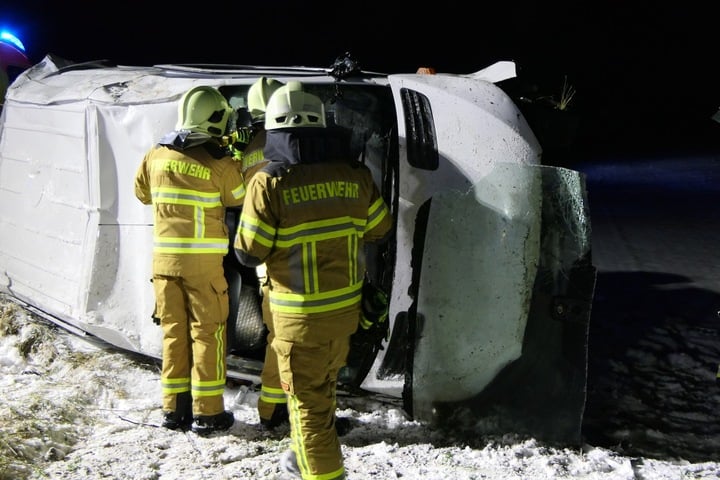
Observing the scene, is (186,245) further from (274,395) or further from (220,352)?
(274,395)

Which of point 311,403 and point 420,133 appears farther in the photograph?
point 420,133

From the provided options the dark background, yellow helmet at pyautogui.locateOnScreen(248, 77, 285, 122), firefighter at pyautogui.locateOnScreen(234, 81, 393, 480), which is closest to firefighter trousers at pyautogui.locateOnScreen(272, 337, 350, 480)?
firefighter at pyautogui.locateOnScreen(234, 81, 393, 480)

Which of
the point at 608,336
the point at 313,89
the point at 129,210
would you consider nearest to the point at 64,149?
the point at 129,210

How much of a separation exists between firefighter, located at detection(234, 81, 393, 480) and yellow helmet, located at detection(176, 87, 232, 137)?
0.65m

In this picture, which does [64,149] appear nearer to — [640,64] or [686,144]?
[686,144]

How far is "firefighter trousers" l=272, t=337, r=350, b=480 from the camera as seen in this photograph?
2.53 meters

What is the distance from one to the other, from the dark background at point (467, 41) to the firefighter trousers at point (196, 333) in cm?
1787

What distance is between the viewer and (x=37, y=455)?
9.36ft

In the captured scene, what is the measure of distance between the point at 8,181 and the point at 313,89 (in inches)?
93.6

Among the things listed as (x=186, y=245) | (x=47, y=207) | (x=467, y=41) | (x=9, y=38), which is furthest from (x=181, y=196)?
(x=467, y=41)

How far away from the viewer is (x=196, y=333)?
123 inches

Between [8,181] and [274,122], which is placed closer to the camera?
[274,122]

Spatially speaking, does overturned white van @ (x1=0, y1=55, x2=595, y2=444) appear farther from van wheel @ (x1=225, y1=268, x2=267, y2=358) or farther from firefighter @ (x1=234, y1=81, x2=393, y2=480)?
firefighter @ (x1=234, y1=81, x2=393, y2=480)

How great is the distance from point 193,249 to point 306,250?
0.83 meters
